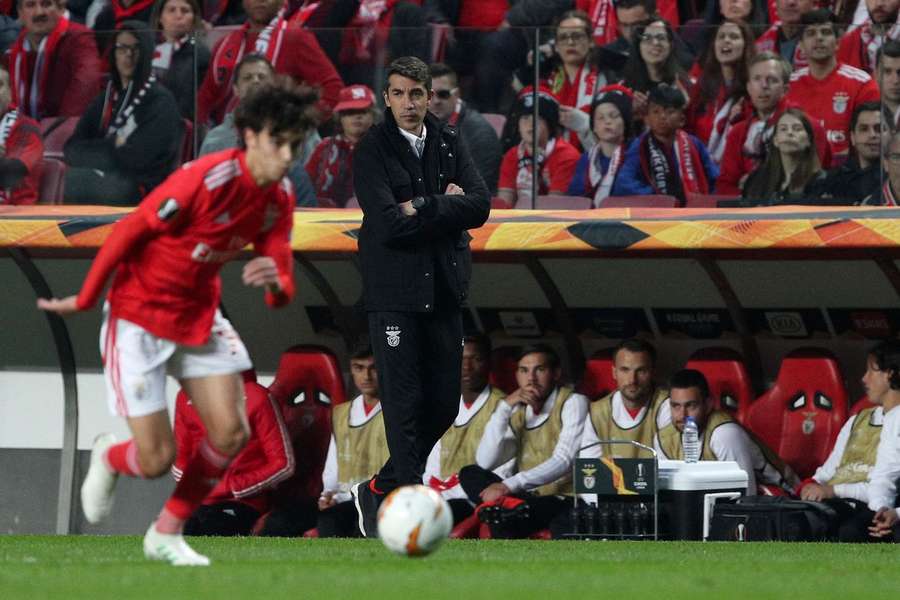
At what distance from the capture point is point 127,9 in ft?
36.2

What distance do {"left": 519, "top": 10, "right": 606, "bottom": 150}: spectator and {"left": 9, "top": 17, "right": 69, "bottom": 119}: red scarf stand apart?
262 cm

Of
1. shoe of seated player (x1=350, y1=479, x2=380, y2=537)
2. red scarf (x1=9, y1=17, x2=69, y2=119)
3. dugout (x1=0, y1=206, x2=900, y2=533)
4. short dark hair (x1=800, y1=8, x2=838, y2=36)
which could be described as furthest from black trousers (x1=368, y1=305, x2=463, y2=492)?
red scarf (x1=9, y1=17, x2=69, y2=119)

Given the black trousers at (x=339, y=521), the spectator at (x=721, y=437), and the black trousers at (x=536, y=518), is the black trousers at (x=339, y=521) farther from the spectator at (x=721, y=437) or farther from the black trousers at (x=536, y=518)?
the spectator at (x=721, y=437)

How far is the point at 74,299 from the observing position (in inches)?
203

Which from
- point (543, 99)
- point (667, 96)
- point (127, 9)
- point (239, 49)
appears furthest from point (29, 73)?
point (667, 96)

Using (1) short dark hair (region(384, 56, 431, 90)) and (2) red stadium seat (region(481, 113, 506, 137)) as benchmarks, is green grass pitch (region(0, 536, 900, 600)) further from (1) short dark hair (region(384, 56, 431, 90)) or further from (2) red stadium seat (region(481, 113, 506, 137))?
(2) red stadium seat (region(481, 113, 506, 137))

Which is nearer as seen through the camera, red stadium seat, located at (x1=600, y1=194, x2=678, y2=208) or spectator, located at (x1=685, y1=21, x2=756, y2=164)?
spectator, located at (x1=685, y1=21, x2=756, y2=164)

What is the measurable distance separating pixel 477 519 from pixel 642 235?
1721 millimetres

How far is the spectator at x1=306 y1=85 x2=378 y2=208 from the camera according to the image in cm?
882

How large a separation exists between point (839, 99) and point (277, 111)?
12.4ft

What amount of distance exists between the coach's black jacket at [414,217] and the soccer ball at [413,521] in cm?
162

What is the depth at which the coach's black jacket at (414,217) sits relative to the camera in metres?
6.92

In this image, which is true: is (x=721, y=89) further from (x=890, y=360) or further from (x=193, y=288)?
Answer: (x=193, y=288)

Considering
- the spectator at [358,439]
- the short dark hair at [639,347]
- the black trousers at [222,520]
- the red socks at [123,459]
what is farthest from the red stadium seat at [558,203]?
the red socks at [123,459]
